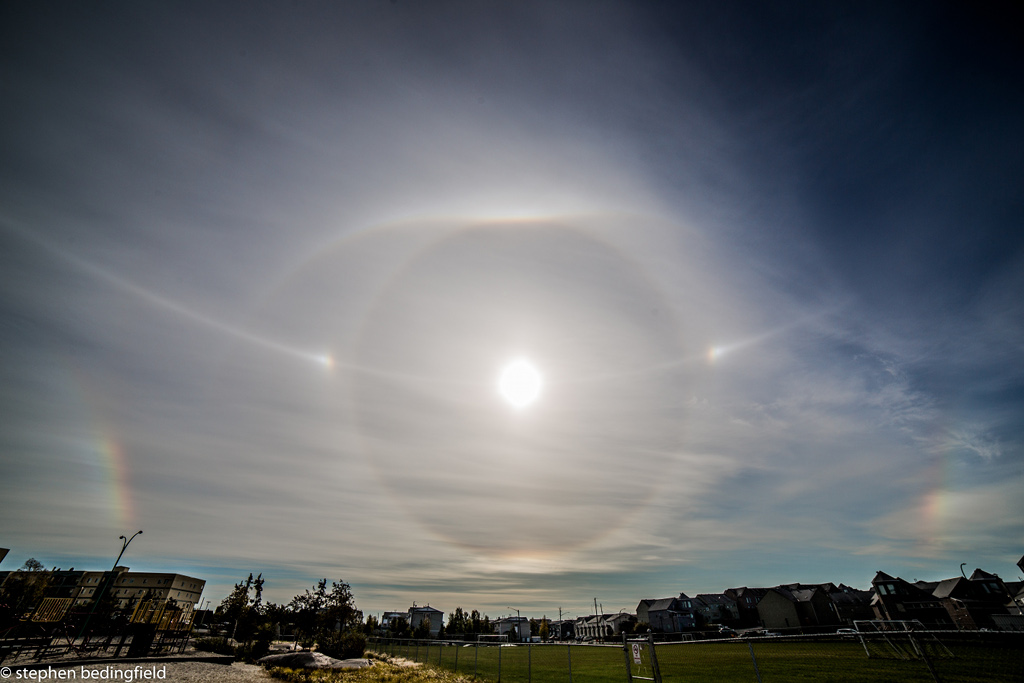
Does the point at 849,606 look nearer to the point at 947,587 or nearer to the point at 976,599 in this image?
the point at 947,587

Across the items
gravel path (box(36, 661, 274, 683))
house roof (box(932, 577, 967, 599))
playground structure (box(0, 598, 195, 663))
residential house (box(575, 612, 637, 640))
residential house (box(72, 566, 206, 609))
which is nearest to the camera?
gravel path (box(36, 661, 274, 683))

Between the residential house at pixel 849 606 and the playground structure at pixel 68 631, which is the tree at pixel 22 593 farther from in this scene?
the residential house at pixel 849 606

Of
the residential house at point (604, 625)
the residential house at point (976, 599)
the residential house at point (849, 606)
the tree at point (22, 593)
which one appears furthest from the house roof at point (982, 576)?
the tree at point (22, 593)

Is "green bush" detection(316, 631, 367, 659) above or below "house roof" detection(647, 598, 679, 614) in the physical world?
below

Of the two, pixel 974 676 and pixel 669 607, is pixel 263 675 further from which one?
pixel 669 607

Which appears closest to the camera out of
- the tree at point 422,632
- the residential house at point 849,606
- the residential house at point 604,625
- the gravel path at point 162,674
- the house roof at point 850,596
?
the gravel path at point 162,674

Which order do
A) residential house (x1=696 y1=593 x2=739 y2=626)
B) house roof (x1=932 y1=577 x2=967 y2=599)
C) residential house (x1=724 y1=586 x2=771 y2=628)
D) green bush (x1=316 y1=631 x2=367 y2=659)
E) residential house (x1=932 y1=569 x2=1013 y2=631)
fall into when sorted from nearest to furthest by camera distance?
green bush (x1=316 y1=631 x2=367 y2=659) < residential house (x1=932 y1=569 x2=1013 y2=631) < house roof (x1=932 y1=577 x2=967 y2=599) < residential house (x1=724 y1=586 x2=771 y2=628) < residential house (x1=696 y1=593 x2=739 y2=626)

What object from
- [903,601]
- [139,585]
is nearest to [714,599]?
[903,601]

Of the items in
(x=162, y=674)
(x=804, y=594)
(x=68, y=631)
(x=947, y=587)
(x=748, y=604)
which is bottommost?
(x=162, y=674)

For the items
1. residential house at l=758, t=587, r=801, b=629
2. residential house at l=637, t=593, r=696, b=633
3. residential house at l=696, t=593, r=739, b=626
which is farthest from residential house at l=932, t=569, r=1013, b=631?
residential house at l=637, t=593, r=696, b=633

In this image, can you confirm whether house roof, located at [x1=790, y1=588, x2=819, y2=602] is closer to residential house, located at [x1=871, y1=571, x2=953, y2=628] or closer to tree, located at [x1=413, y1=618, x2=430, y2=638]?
residential house, located at [x1=871, y1=571, x2=953, y2=628]

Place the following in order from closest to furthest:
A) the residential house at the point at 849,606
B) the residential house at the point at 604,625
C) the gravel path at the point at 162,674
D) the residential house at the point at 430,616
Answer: the gravel path at the point at 162,674, the residential house at the point at 849,606, the residential house at the point at 604,625, the residential house at the point at 430,616

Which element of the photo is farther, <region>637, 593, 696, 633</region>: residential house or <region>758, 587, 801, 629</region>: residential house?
<region>637, 593, 696, 633</region>: residential house
